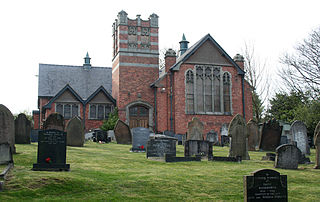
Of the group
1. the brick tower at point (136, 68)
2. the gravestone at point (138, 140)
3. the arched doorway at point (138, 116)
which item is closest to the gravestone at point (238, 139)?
the gravestone at point (138, 140)

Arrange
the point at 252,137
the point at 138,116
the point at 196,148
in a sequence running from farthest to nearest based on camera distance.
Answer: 1. the point at 138,116
2. the point at 252,137
3. the point at 196,148

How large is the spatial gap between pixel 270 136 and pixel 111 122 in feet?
55.5

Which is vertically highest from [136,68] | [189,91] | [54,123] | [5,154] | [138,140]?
[136,68]

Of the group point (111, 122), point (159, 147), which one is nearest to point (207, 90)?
point (111, 122)

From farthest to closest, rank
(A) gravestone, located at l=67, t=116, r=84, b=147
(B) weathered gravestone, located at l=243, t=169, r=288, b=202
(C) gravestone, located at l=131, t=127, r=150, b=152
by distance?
1. (A) gravestone, located at l=67, t=116, r=84, b=147
2. (C) gravestone, located at l=131, t=127, r=150, b=152
3. (B) weathered gravestone, located at l=243, t=169, r=288, b=202

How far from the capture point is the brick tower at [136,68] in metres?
35.4

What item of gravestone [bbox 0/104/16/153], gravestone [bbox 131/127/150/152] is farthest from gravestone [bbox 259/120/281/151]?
gravestone [bbox 0/104/16/153]

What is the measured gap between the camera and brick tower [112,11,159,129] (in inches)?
1394

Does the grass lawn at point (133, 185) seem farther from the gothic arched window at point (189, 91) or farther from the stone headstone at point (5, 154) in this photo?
the gothic arched window at point (189, 91)

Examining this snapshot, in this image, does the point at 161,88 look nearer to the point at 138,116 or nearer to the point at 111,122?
the point at 138,116

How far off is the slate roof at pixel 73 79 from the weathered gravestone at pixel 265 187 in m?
36.0

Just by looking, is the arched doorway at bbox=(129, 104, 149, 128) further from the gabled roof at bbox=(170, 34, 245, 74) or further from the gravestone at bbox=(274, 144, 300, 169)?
the gravestone at bbox=(274, 144, 300, 169)

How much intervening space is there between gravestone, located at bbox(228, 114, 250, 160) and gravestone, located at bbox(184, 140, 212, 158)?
1.00 meters

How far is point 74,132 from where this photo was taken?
20.2 m
